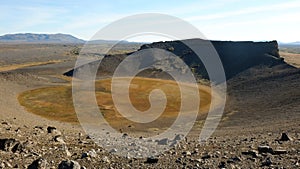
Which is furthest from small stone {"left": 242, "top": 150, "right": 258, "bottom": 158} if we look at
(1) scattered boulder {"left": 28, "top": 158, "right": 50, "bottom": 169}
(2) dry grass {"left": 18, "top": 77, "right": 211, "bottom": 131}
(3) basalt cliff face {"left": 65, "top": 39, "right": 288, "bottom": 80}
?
(3) basalt cliff face {"left": 65, "top": 39, "right": 288, "bottom": 80}

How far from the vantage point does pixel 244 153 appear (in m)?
15.1

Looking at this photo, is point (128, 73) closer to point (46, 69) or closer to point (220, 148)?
point (46, 69)

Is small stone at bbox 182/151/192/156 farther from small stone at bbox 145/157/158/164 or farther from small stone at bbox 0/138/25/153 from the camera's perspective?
small stone at bbox 0/138/25/153

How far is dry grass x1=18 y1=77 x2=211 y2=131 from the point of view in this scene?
130 feet

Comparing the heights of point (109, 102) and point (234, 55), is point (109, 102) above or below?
below

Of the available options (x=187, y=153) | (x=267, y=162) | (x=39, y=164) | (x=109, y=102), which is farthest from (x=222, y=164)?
(x=109, y=102)

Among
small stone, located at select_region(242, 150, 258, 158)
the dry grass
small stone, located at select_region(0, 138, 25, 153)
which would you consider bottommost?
the dry grass

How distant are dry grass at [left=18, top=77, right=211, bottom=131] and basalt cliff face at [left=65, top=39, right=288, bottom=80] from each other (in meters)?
11.9

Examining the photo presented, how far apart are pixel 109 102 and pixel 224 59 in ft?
141

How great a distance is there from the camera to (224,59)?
289 feet

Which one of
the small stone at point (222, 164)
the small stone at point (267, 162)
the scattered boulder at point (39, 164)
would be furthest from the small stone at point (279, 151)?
the scattered boulder at point (39, 164)

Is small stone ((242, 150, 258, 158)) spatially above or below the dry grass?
above

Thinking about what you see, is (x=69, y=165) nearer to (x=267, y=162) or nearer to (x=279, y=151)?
(x=267, y=162)

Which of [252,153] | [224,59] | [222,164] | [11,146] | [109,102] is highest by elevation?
[224,59]
